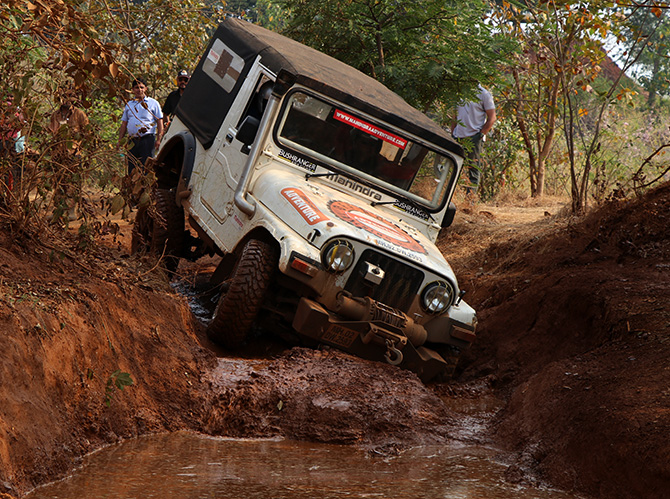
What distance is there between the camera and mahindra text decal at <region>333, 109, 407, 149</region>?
6.50 m

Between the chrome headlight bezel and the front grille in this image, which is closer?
the chrome headlight bezel

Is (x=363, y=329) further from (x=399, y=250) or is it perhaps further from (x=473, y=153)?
(x=473, y=153)

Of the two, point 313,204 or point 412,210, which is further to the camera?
point 412,210

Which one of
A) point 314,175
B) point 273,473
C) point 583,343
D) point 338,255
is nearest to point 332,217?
point 338,255

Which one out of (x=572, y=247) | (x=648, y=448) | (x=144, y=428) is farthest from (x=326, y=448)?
(x=572, y=247)


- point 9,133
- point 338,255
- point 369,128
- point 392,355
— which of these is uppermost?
point 369,128

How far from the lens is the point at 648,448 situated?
13.0 feet

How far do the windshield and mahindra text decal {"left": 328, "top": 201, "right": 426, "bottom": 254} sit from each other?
0.52 meters

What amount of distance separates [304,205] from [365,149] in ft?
3.54

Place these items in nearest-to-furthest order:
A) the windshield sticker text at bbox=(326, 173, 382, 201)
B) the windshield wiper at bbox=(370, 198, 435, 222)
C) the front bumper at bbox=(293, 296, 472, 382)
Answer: the front bumper at bbox=(293, 296, 472, 382)
the windshield sticker text at bbox=(326, 173, 382, 201)
the windshield wiper at bbox=(370, 198, 435, 222)

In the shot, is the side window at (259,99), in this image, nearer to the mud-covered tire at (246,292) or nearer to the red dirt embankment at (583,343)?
the mud-covered tire at (246,292)

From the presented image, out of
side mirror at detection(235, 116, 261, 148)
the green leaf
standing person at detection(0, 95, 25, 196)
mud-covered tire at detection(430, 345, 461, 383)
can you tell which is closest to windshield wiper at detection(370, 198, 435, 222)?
side mirror at detection(235, 116, 261, 148)

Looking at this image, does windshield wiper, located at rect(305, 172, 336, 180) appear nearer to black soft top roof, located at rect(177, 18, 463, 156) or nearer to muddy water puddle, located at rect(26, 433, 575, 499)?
black soft top roof, located at rect(177, 18, 463, 156)

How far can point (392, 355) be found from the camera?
5.70 meters
